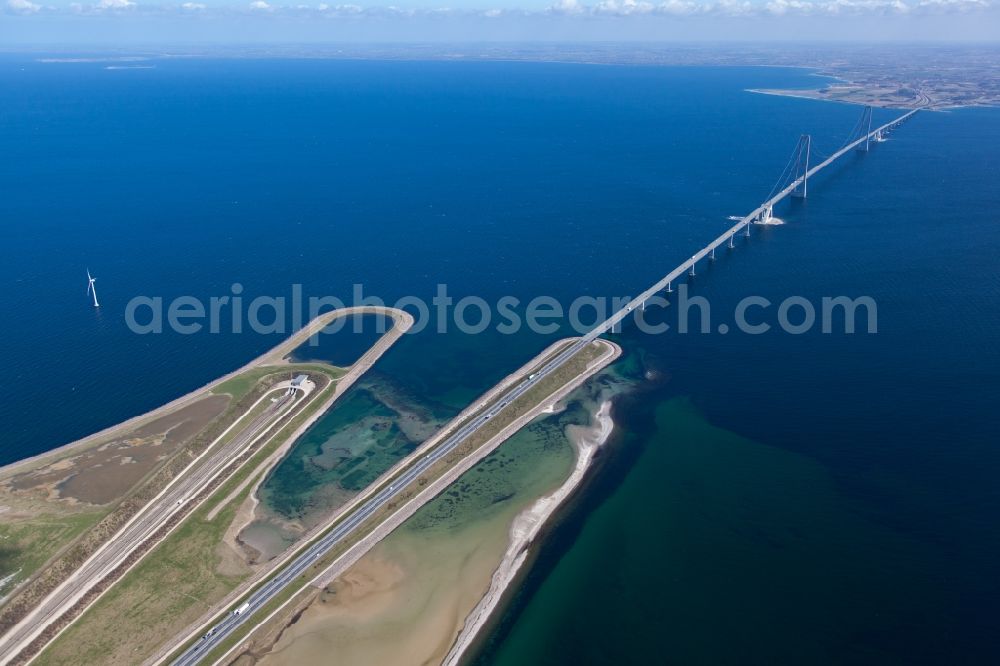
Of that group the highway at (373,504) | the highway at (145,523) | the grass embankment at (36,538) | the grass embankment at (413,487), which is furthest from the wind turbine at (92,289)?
the highway at (373,504)

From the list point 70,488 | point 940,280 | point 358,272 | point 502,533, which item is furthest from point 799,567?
point 358,272

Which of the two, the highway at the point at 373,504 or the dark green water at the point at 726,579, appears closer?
the dark green water at the point at 726,579

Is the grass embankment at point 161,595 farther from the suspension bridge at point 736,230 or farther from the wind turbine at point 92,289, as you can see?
the wind turbine at point 92,289

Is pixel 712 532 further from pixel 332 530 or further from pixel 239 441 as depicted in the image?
pixel 239 441

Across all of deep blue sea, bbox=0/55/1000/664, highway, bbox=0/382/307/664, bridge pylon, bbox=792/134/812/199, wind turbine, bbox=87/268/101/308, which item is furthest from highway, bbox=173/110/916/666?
bridge pylon, bbox=792/134/812/199

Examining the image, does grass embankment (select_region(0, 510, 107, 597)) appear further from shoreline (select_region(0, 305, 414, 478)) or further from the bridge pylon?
the bridge pylon

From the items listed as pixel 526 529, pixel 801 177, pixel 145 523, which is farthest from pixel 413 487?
pixel 801 177

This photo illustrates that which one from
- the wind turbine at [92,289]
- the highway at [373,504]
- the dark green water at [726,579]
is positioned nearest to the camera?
the dark green water at [726,579]
